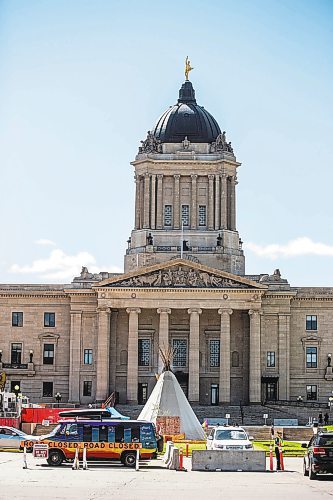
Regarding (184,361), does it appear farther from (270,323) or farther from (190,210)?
(190,210)

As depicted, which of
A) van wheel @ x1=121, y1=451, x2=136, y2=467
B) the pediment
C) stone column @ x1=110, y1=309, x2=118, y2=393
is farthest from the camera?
stone column @ x1=110, y1=309, x2=118, y2=393

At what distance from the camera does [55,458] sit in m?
52.7

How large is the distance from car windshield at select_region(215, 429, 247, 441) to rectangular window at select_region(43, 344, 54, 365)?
58.8 m

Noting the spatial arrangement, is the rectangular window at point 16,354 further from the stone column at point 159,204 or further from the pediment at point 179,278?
the stone column at point 159,204

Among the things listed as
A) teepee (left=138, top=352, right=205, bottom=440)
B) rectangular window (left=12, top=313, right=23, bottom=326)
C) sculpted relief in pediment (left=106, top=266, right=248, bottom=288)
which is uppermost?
sculpted relief in pediment (left=106, top=266, right=248, bottom=288)

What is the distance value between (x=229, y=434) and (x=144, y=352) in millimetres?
56136

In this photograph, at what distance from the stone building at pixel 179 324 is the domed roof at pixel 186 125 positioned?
463cm

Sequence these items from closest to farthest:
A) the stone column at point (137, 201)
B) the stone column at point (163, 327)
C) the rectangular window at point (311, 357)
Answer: the stone column at point (163, 327)
the rectangular window at point (311, 357)
the stone column at point (137, 201)

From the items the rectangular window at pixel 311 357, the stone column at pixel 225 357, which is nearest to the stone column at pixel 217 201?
the stone column at pixel 225 357

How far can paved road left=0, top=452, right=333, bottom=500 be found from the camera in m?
36.9

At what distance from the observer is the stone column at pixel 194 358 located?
4156 inches

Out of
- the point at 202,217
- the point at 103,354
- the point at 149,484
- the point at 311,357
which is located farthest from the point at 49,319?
the point at 149,484

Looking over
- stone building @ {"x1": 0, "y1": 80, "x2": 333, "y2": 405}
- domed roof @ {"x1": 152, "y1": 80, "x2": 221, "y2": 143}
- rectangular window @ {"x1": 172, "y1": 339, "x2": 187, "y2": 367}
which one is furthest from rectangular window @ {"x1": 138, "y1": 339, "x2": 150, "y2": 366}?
domed roof @ {"x1": 152, "y1": 80, "x2": 221, "y2": 143}

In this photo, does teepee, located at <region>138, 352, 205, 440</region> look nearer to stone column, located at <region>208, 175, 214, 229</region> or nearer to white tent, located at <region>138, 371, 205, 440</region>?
white tent, located at <region>138, 371, 205, 440</region>
